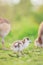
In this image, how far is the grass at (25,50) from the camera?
594mm

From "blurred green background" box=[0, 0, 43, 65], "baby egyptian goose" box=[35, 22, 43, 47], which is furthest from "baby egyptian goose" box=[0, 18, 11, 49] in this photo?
"baby egyptian goose" box=[35, 22, 43, 47]

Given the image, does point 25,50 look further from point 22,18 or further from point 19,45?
point 22,18

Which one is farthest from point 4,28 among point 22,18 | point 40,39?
point 40,39

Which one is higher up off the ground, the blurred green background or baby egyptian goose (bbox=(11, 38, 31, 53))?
the blurred green background

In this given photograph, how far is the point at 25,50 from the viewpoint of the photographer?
61 centimetres

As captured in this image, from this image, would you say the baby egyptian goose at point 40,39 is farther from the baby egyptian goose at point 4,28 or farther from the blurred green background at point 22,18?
the baby egyptian goose at point 4,28

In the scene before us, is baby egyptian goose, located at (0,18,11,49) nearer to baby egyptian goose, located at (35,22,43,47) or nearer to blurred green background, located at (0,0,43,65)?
blurred green background, located at (0,0,43,65)

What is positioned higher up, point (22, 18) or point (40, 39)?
point (22, 18)

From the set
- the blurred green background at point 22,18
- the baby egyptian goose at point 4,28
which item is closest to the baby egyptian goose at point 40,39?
the blurred green background at point 22,18

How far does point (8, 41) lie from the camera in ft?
2.02

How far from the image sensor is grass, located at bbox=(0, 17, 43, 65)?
59 cm

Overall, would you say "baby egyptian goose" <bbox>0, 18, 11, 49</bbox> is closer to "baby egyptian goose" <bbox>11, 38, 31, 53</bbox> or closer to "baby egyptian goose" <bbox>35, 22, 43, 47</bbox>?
"baby egyptian goose" <bbox>11, 38, 31, 53</bbox>

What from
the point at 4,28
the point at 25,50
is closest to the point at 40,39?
the point at 25,50

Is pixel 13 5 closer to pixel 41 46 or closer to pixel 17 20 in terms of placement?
pixel 17 20
